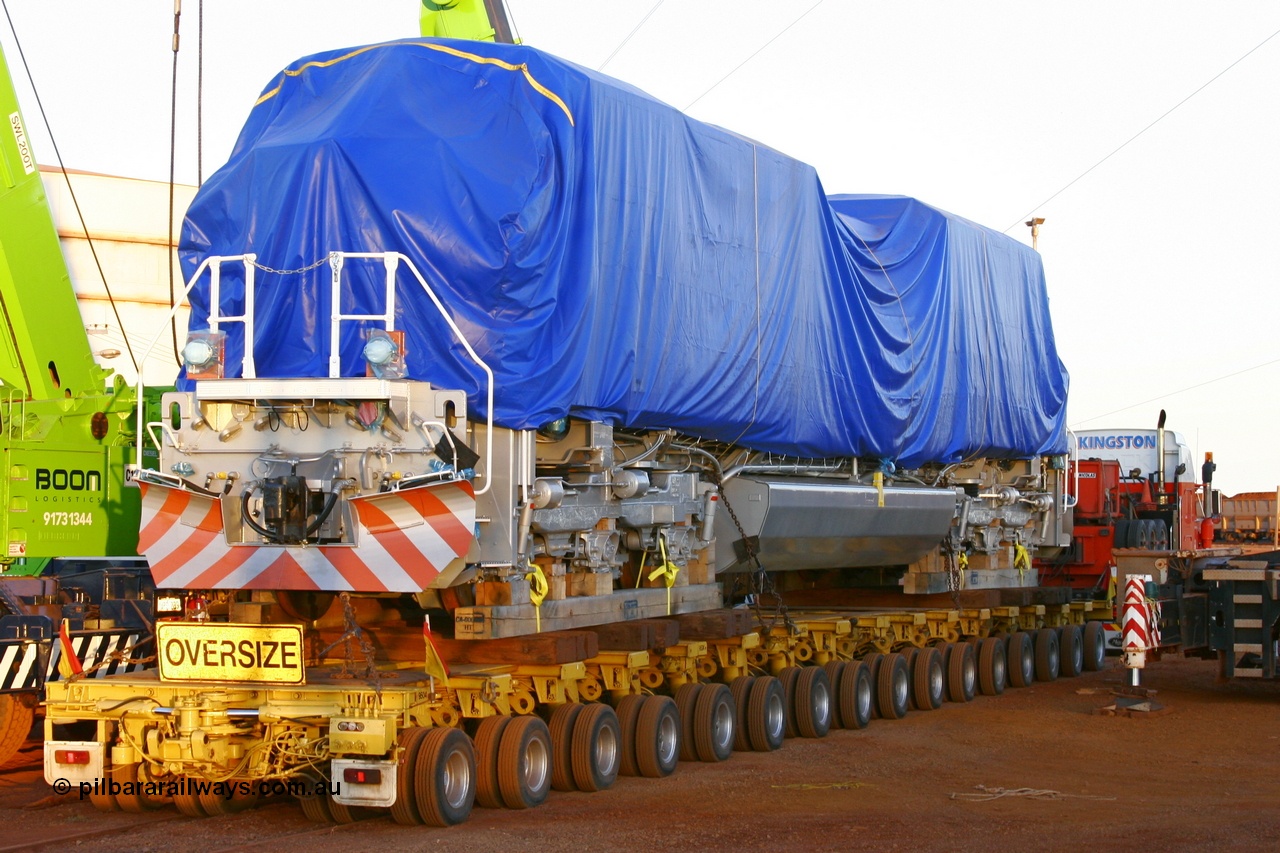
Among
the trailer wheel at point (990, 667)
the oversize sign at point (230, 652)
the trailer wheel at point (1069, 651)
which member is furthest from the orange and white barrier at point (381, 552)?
the trailer wheel at point (1069, 651)

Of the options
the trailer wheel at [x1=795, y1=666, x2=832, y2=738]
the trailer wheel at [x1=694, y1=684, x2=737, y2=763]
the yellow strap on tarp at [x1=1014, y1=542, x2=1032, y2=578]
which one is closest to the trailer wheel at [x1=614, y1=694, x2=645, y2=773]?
the trailer wheel at [x1=694, y1=684, x2=737, y2=763]

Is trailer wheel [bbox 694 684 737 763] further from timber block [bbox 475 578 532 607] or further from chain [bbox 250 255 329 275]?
chain [bbox 250 255 329 275]

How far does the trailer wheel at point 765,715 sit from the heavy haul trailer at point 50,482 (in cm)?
525

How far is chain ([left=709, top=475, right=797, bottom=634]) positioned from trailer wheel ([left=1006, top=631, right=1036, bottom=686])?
5210 mm

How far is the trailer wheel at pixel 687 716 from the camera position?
13.7 metres

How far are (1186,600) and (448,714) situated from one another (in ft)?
35.3

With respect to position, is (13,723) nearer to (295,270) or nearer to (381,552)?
(381,552)

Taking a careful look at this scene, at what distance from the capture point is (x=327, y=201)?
11.3 m

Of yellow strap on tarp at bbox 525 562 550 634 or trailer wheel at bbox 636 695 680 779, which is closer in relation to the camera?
yellow strap on tarp at bbox 525 562 550 634

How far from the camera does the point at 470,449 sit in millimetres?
10617

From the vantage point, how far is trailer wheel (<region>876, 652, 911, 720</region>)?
17234mm

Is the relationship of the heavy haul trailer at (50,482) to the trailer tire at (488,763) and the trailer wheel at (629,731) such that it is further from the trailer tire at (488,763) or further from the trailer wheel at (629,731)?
the trailer wheel at (629,731)

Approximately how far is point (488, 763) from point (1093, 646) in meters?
14.2

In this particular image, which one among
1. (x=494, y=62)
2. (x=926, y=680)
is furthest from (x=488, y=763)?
(x=926, y=680)
